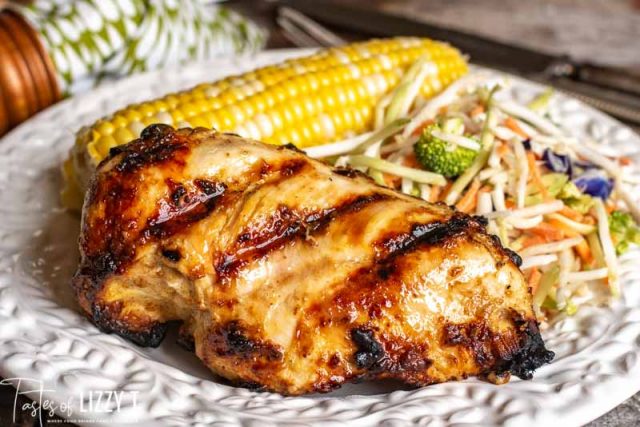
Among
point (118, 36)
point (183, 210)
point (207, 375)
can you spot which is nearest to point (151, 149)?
point (183, 210)

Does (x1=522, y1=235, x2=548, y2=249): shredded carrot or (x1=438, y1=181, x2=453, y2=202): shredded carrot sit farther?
(x1=438, y1=181, x2=453, y2=202): shredded carrot

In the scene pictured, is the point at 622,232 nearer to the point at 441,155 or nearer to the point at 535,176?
the point at 535,176

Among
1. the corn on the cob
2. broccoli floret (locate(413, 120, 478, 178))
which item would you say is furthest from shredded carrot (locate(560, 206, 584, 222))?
the corn on the cob

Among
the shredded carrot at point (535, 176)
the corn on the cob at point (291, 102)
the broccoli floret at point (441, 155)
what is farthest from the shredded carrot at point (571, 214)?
the corn on the cob at point (291, 102)

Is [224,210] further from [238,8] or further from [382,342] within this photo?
[238,8]

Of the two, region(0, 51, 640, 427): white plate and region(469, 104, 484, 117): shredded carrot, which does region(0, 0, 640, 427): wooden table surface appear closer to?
region(469, 104, 484, 117): shredded carrot

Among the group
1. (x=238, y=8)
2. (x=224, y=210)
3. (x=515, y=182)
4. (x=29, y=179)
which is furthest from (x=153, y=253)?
(x=238, y=8)
